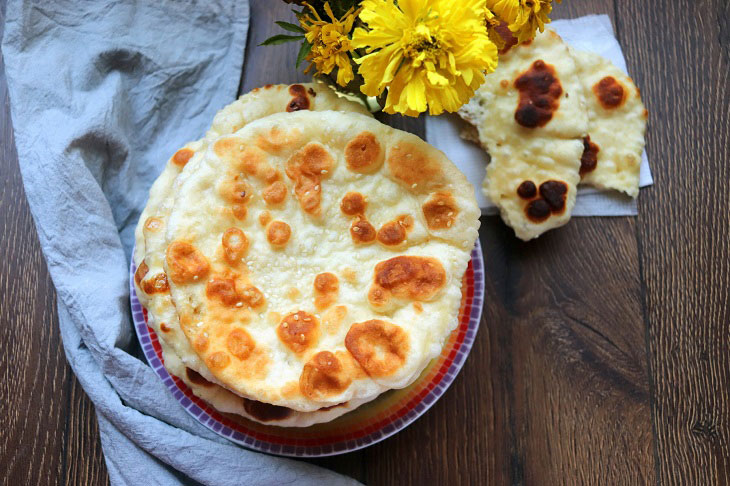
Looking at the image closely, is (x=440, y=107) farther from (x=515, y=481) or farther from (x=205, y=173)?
(x=515, y=481)

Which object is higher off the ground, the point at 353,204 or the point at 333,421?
the point at 353,204

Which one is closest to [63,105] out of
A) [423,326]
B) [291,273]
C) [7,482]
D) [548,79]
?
[291,273]

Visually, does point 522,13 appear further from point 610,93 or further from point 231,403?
point 231,403

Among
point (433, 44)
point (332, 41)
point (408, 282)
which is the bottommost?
point (408, 282)

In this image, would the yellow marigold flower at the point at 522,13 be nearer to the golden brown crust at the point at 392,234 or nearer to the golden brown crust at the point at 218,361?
the golden brown crust at the point at 392,234

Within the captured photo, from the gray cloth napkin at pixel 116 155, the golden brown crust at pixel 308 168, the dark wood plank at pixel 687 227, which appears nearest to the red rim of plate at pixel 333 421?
the gray cloth napkin at pixel 116 155

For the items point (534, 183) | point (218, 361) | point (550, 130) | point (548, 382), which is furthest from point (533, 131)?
point (218, 361)
